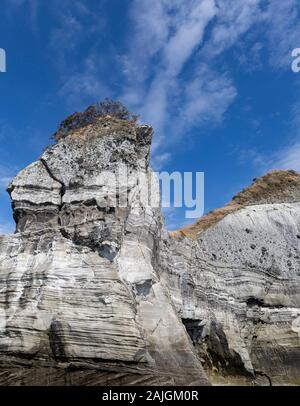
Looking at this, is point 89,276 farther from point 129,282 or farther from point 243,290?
point 243,290

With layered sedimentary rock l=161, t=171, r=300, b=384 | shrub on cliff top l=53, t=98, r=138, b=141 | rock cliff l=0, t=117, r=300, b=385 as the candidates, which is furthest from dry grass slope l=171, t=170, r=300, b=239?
shrub on cliff top l=53, t=98, r=138, b=141

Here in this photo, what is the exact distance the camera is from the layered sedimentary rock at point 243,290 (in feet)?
69.8

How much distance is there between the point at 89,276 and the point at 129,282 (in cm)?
170

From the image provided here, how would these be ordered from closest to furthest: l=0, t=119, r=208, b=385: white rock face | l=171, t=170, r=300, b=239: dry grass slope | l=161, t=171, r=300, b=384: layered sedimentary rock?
l=0, t=119, r=208, b=385: white rock face
l=161, t=171, r=300, b=384: layered sedimentary rock
l=171, t=170, r=300, b=239: dry grass slope

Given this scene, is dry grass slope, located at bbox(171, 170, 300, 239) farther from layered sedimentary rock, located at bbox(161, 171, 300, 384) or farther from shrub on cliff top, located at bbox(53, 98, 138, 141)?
shrub on cliff top, located at bbox(53, 98, 138, 141)

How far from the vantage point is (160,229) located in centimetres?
2117

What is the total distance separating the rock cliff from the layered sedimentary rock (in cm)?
6

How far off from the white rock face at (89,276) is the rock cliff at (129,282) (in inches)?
1.6

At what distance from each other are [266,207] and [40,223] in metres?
15.6

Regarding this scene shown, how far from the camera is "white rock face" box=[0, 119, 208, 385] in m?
13.7

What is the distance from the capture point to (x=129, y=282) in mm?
16375
